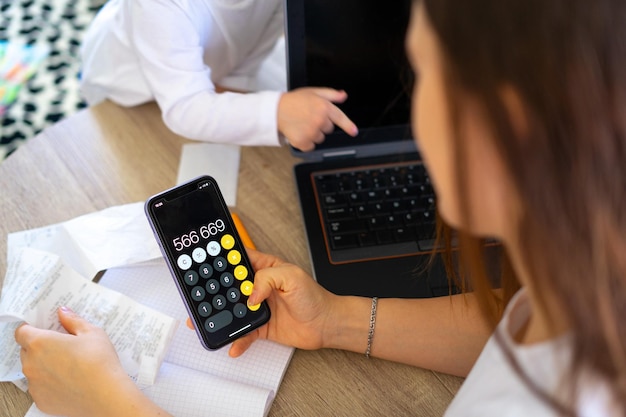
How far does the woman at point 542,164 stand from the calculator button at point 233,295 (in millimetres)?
249

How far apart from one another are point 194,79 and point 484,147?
0.50 meters

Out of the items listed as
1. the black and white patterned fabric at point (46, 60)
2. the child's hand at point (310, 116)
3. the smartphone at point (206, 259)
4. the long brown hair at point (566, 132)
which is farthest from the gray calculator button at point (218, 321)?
the black and white patterned fabric at point (46, 60)

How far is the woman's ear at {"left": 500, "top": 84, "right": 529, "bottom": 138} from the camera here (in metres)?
0.34

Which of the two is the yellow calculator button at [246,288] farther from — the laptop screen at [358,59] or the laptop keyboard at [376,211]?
the laptop screen at [358,59]

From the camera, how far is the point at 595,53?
1.02 feet

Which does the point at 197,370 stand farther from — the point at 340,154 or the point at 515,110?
the point at 515,110

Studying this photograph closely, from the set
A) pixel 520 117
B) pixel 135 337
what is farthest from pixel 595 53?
pixel 135 337

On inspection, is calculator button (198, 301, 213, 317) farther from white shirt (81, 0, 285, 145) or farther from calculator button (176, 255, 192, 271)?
white shirt (81, 0, 285, 145)

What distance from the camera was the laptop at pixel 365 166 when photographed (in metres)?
0.67

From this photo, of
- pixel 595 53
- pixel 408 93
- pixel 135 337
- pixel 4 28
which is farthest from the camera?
pixel 4 28

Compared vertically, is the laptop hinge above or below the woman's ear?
below

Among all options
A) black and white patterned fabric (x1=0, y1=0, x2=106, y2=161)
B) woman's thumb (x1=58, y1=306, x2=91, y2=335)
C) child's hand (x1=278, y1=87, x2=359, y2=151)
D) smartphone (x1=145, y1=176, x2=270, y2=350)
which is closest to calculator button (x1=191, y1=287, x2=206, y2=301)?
smartphone (x1=145, y1=176, x2=270, y2=350)

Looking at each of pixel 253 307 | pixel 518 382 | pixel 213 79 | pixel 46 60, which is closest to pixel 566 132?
pixel 518 382

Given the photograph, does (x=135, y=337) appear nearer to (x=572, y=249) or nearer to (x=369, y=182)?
(x=369, y=182)
